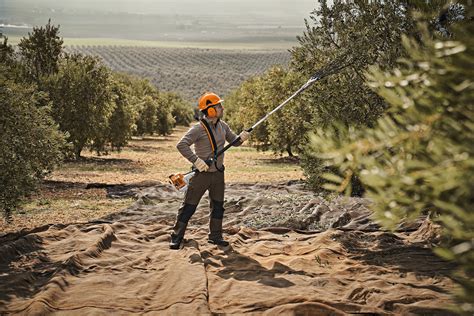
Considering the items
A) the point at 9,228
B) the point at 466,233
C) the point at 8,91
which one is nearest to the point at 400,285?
the point at 466,233

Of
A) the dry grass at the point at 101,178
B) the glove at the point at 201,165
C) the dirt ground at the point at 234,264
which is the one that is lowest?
the dry grass at the point at 101,178

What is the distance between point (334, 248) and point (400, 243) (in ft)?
4.50

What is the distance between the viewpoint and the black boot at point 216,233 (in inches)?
391

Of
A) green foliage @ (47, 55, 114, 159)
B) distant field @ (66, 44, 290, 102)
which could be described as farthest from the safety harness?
distant field @ (66, 44, 290, 102)

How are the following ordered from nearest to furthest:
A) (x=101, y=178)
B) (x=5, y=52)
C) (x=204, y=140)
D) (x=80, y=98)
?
(x=204, y=140)
(x=5, y=52)
(x=101, y=178)
(x=80, y=98)

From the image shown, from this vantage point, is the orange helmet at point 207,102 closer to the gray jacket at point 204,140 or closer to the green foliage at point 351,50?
the gray jacket at point 204,140

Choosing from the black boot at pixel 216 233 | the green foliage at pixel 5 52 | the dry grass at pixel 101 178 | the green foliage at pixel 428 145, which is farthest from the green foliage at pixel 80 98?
the green foliage at pixel 428 145

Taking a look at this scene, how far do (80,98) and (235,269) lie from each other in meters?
19.6

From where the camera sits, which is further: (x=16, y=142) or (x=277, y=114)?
(x=277, y=114)

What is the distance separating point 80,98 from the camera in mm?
26141

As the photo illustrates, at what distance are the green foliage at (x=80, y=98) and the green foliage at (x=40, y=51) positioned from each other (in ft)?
2.01

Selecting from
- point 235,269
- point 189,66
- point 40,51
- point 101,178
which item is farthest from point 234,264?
point 189,66

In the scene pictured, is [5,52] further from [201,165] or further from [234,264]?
[234,264]

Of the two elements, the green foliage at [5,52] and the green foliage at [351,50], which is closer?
the green foliage at [351,50]
